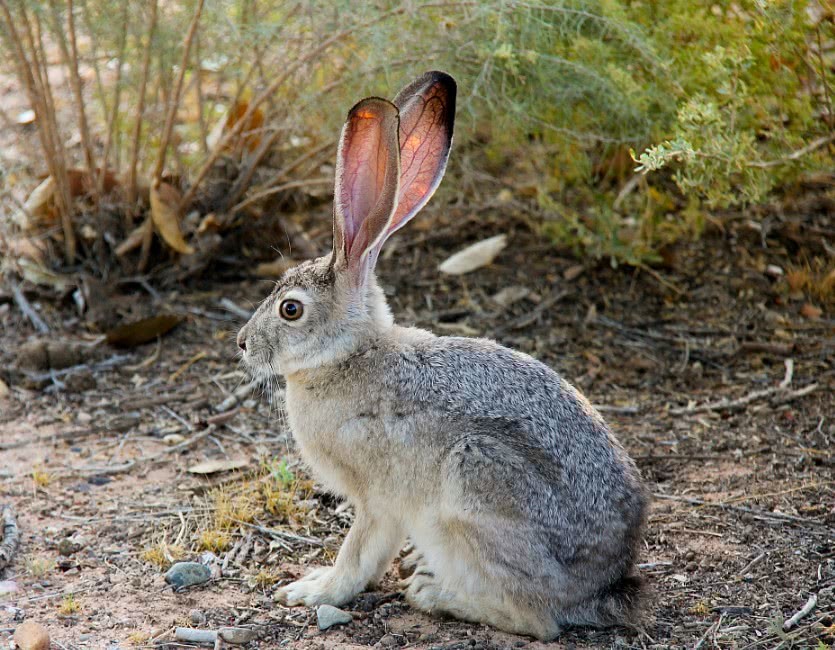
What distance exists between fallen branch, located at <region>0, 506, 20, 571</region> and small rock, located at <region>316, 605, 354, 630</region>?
1347 millimetres

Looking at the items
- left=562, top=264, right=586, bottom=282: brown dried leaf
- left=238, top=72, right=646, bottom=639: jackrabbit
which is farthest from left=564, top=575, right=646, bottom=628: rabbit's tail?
left=562, top=264, right=586, bottom=282: brown dried leaf

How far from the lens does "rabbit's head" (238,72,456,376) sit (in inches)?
152


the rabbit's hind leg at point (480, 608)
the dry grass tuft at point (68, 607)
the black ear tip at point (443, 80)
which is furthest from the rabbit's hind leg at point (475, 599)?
Answer: the black ear tip at point (443, 80)

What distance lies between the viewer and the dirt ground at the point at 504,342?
3990 millimetres

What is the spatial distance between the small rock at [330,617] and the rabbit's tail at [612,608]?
848mm

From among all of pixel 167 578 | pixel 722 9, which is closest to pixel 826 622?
pixel 167 578

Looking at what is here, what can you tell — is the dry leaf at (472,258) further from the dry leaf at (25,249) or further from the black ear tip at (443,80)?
the black ear tip at (443,80)

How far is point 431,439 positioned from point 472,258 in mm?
3246

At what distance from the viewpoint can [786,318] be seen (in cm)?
635

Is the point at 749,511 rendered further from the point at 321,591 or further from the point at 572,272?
the point at 572,272

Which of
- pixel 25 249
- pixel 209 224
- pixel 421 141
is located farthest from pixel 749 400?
pixel 25 249

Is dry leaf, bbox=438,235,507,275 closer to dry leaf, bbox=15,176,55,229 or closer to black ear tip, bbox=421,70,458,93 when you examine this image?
dry leaf, bbox=15,176,55,229

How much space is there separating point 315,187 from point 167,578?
3.82 meters

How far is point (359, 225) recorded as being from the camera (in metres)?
4.05
